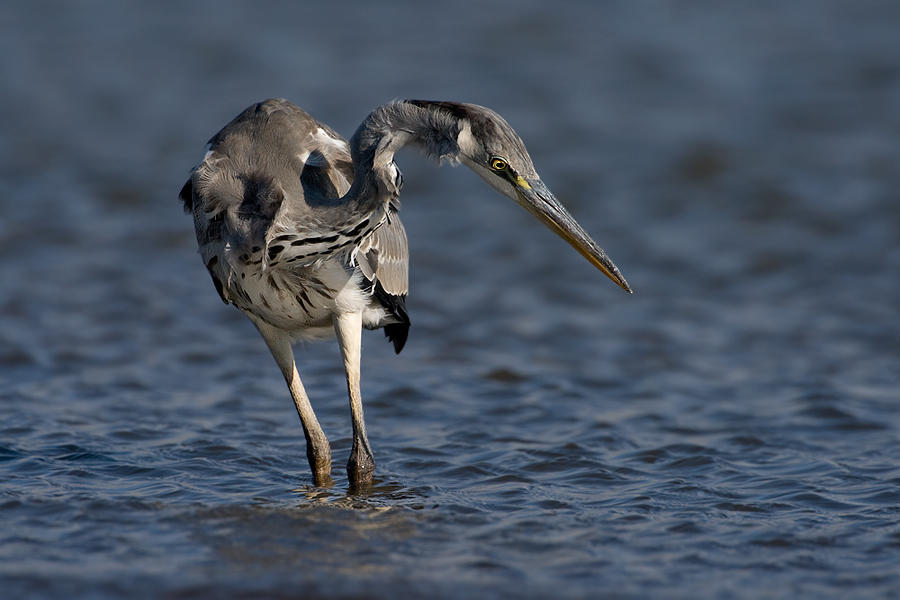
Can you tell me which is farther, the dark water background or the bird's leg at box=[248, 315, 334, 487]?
the bird's leg at box=[248, 315, 334, 487]

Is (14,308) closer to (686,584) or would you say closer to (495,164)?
(495,164)

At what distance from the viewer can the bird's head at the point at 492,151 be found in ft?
15.6

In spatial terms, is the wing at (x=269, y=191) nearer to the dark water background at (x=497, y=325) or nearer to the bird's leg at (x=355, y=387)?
the bird's leg at (x=355, y=387)

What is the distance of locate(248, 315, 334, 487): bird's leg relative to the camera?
19.2 ft

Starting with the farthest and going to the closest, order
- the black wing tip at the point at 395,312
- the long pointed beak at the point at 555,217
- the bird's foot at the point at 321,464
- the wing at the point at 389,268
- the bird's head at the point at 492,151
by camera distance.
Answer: the black wing tip at the point at 395,312 < the bird's foot at the point at 321,464 < the wing at the point at 389,268 < the long pointed beak at the point at 555,217 < the bird's head at the point at 492,151

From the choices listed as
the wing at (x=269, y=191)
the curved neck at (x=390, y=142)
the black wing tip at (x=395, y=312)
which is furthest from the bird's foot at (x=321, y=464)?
the curved neck at (x=390, y=142)

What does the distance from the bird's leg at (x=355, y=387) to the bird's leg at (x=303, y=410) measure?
0.18m

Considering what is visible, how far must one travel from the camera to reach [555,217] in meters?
4.96

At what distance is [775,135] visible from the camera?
11680mm

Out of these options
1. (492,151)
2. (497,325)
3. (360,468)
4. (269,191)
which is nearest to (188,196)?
(269,191)

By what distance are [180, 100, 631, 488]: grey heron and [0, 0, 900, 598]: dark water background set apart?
78cm

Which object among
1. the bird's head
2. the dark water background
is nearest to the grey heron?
the bird's head

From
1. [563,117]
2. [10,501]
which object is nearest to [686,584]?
[10,501]

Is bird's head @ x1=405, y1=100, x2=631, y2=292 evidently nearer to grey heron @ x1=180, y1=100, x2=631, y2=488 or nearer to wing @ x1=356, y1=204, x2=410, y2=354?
grey heron @ x1=180, y1=100, x2=631, y2=488
